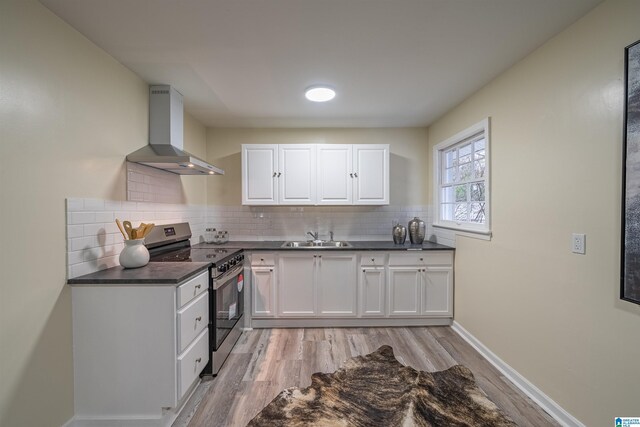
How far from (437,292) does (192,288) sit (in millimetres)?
2565

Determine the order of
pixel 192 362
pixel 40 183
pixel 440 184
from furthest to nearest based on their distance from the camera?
1. pixel 440 184
2. pixel 192 362
3. pixel 40 183

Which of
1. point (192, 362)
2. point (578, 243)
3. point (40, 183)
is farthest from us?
point (192, 362)

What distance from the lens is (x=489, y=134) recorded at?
95.5 inches

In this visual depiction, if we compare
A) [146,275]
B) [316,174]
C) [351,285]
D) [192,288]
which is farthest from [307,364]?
[316,174]

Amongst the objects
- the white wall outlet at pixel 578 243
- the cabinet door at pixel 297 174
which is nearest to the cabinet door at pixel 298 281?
the cabinet door at pixel 297 174

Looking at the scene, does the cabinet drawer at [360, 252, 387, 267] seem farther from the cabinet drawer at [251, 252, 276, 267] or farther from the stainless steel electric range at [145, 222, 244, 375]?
the stainless steel electric range at [145, 222, 244, 375]

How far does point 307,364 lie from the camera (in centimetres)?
237

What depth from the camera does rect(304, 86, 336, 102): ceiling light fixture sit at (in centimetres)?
250

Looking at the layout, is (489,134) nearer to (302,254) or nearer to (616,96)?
(616,96)

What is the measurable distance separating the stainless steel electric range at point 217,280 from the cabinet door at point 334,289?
34.7 inches

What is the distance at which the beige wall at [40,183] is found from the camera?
4.38 feet

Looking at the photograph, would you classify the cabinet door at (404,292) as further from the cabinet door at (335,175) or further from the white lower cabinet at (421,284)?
the cabinet door at (335,175)

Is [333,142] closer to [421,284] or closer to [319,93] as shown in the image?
[319,93]

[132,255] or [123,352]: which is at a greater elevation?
[132,255]
